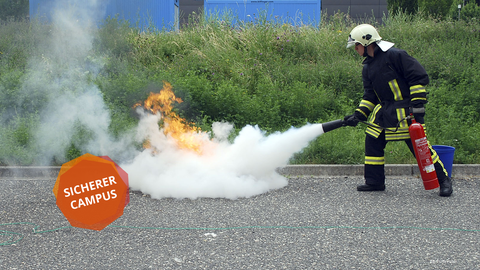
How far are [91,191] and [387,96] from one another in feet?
12.0

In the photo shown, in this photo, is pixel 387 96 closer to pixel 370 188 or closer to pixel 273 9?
pixel 370 188

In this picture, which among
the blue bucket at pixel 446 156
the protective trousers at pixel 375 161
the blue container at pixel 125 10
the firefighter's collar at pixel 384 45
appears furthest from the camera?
the blue container at pixel 125 10

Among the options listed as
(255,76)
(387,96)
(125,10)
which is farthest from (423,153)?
(125,10)

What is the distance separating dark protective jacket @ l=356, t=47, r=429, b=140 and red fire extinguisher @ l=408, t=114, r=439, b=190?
15 cm

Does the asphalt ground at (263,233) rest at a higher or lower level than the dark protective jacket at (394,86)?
lower

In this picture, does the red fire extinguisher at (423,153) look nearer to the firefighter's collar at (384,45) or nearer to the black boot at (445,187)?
the black boot at (445,187)

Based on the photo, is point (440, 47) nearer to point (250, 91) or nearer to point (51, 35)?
point (250, 91)

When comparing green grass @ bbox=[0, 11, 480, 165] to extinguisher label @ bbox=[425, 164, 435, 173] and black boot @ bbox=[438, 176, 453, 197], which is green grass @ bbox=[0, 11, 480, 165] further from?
extinguisher label @ bbox=[425, 164, 435, 173]

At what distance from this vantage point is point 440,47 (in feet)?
32.4

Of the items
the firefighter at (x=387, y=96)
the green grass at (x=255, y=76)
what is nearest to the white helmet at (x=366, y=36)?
the firefighter at (x=387, y=96)

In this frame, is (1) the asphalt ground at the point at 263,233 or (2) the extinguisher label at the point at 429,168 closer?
(1) the asphalt ground at the point at 263,233

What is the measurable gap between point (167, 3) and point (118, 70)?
4.61 metres

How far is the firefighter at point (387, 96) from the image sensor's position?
15.1 feet

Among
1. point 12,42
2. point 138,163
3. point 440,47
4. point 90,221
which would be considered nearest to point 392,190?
point 138,163
